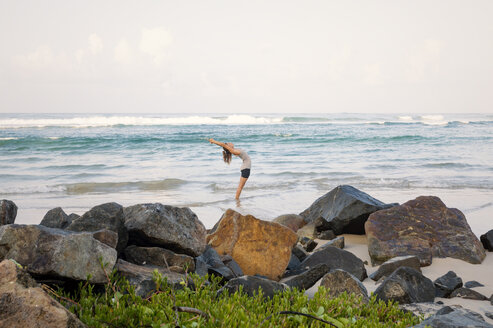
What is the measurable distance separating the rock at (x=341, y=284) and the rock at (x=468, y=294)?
1.34 metres

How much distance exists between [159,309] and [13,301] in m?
0.99

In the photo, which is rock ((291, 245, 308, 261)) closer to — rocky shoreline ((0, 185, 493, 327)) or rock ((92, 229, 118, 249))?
rocky shoreline ((0, 185, 493, 327))

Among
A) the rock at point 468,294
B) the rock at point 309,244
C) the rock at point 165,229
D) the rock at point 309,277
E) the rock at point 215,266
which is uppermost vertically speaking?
the rock at point 165,229

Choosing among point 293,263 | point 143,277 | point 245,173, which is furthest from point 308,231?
point 245,173

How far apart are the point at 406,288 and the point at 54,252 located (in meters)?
3.35

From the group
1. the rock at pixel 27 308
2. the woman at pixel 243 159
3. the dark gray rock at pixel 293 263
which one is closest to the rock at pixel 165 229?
the dark gray rock at pixel 293 263

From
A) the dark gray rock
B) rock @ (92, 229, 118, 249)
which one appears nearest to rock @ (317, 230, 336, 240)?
the dark gray rock

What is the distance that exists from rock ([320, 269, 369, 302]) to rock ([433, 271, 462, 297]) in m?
1.27

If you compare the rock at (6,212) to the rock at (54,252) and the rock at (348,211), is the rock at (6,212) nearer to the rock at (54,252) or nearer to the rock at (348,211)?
the rock at (54,252)

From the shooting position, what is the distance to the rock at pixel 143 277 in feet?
12.5

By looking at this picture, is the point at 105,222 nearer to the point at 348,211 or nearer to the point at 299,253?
the point at 299,253

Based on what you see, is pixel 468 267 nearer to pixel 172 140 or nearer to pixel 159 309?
pixel 159 309

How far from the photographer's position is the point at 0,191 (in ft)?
49.8

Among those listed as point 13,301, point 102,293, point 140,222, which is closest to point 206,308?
point 102,293
